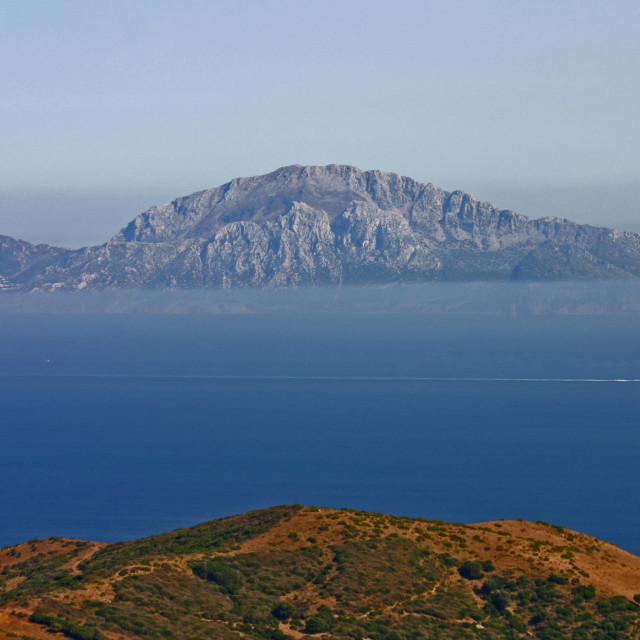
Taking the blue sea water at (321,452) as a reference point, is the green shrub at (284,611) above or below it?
above

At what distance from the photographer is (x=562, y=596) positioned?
153ft

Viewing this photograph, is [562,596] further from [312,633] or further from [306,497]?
[306,497]

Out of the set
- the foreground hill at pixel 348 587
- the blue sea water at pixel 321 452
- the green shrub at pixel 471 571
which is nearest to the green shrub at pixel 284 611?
the foreground hill at pixel 348 587

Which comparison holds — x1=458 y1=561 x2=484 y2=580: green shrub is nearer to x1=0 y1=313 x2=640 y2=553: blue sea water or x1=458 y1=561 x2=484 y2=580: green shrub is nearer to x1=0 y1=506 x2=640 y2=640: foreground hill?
x1=0 y1=506 x2=640 y2=640: foreground hill

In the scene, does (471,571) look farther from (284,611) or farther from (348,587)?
(284,611)

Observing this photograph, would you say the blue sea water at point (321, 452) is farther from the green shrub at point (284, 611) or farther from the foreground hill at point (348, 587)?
the green shrub at point (284, 611)

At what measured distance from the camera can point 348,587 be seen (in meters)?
46.9

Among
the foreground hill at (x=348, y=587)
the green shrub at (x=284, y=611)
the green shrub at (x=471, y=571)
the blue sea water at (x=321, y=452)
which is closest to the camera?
the foreground hill at (x=348, y=587)

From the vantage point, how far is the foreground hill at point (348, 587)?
4225cm

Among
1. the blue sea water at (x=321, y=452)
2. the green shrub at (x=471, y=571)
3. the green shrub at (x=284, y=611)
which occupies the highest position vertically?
the green shrub at (x=471, y=571)

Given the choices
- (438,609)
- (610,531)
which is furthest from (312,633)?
(610,531)

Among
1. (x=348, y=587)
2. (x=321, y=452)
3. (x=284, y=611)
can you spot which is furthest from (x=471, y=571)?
(x=321, y=452)

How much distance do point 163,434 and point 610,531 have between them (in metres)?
76.5

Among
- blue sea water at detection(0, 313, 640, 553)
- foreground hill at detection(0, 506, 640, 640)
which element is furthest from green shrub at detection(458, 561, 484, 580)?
blue sea water at detection(0, 313, 640, 553)
